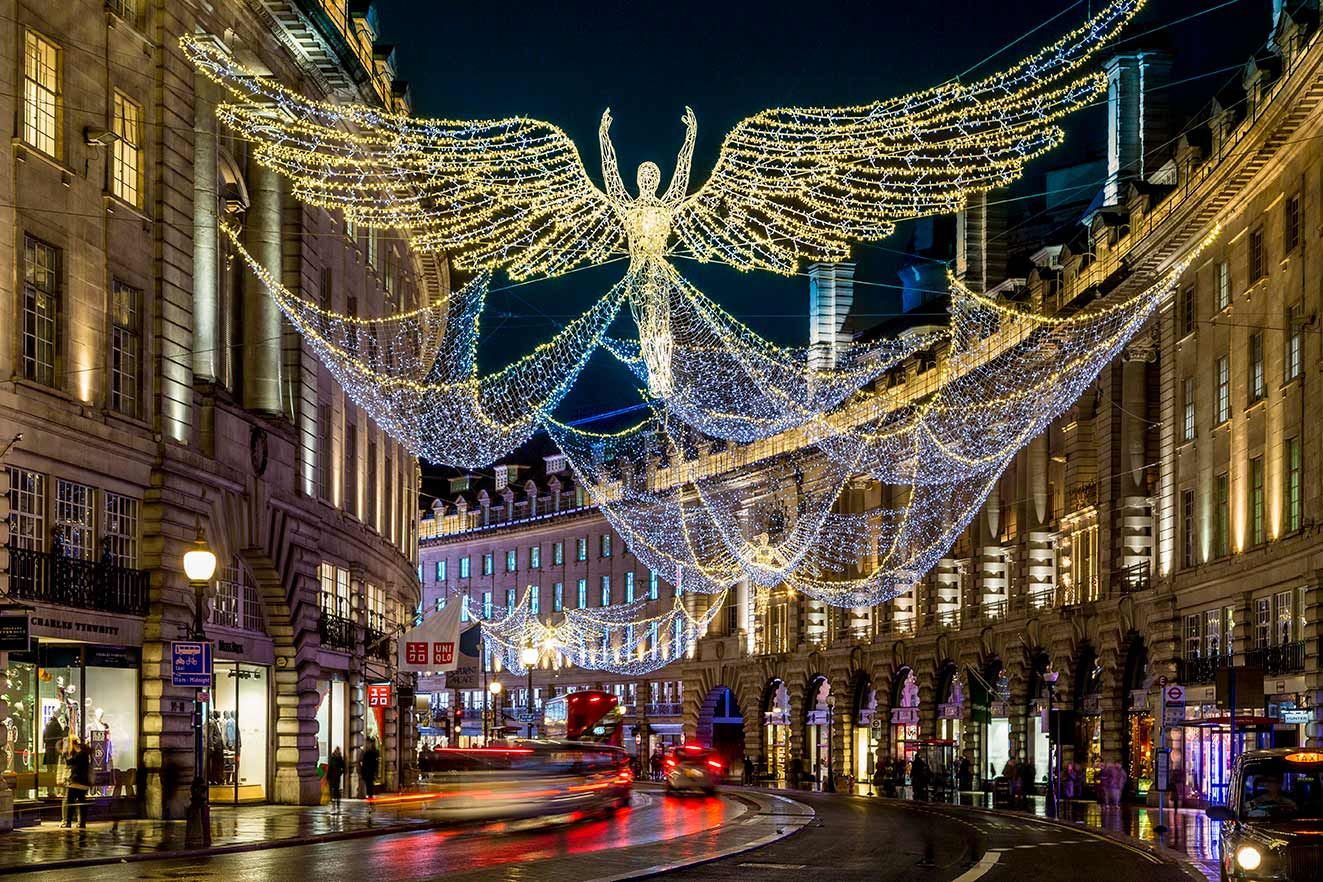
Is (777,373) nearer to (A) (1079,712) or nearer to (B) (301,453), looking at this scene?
(A) (1079,712)

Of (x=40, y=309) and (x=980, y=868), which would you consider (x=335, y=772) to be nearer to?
(x=40, y=309)

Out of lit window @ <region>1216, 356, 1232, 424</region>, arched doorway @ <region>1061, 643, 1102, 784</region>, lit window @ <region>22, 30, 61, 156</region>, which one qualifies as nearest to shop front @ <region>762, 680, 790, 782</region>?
arched doorway @ <region>1061, 643, 1102, 784</region>

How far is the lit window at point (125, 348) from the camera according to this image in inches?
1484

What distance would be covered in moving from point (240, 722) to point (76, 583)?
11.4 m

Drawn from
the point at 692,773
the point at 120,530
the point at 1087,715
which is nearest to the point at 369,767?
the point at 692,773

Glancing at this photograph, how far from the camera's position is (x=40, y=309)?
35.0 metres

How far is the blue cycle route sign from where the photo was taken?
32.6 metres

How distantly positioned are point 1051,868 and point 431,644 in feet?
73.3

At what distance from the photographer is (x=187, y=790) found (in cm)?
3906

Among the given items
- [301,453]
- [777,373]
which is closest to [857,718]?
[777,373]

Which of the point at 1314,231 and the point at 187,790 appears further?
the point at 1314,231

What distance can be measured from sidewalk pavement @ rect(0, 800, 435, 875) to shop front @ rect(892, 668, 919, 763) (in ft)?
A: 146

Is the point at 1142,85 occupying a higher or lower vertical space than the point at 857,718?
higher

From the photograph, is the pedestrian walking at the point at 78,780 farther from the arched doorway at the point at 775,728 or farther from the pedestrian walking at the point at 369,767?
the arched doorway at the point at 775,728
